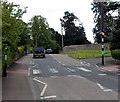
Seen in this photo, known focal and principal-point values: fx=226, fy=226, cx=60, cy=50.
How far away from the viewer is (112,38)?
26484 mm

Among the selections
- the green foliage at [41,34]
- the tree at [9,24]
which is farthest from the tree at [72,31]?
the tree at [9,24]

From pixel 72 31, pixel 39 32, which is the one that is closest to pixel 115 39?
pixel 39 32

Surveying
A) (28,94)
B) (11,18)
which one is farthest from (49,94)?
(11,18)

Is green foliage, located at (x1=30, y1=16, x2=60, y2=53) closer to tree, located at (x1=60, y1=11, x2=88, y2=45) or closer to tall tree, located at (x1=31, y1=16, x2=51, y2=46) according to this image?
tall tree, located at (x1=31, y1=16, x2=51, y2=46)

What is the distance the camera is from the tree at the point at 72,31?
3410 inches

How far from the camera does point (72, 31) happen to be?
8894cm

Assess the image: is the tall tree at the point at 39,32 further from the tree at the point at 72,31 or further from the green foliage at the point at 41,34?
the tree at the point at 72,31

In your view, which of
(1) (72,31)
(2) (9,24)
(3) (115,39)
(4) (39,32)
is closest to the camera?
(2) (9,24)

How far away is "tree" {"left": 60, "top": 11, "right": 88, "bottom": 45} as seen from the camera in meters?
86.6

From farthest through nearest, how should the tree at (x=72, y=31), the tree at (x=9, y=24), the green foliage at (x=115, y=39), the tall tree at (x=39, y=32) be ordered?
1. the tree at (x=72, y=31)
2. the tall tree at (x=39, y=32)
3. the green foliage at (x=115, y=39)
4. the tree at (x=9, y=24)

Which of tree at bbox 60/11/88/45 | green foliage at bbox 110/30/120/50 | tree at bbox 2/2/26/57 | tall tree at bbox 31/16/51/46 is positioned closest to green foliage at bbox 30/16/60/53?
tall tree at bbox 31/16/51/46

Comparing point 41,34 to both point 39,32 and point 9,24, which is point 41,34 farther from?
point 9,24

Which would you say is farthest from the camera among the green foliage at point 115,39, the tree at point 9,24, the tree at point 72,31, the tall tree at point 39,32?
the tree at point 72,31

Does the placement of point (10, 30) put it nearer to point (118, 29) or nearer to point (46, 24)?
point (118, 29)
